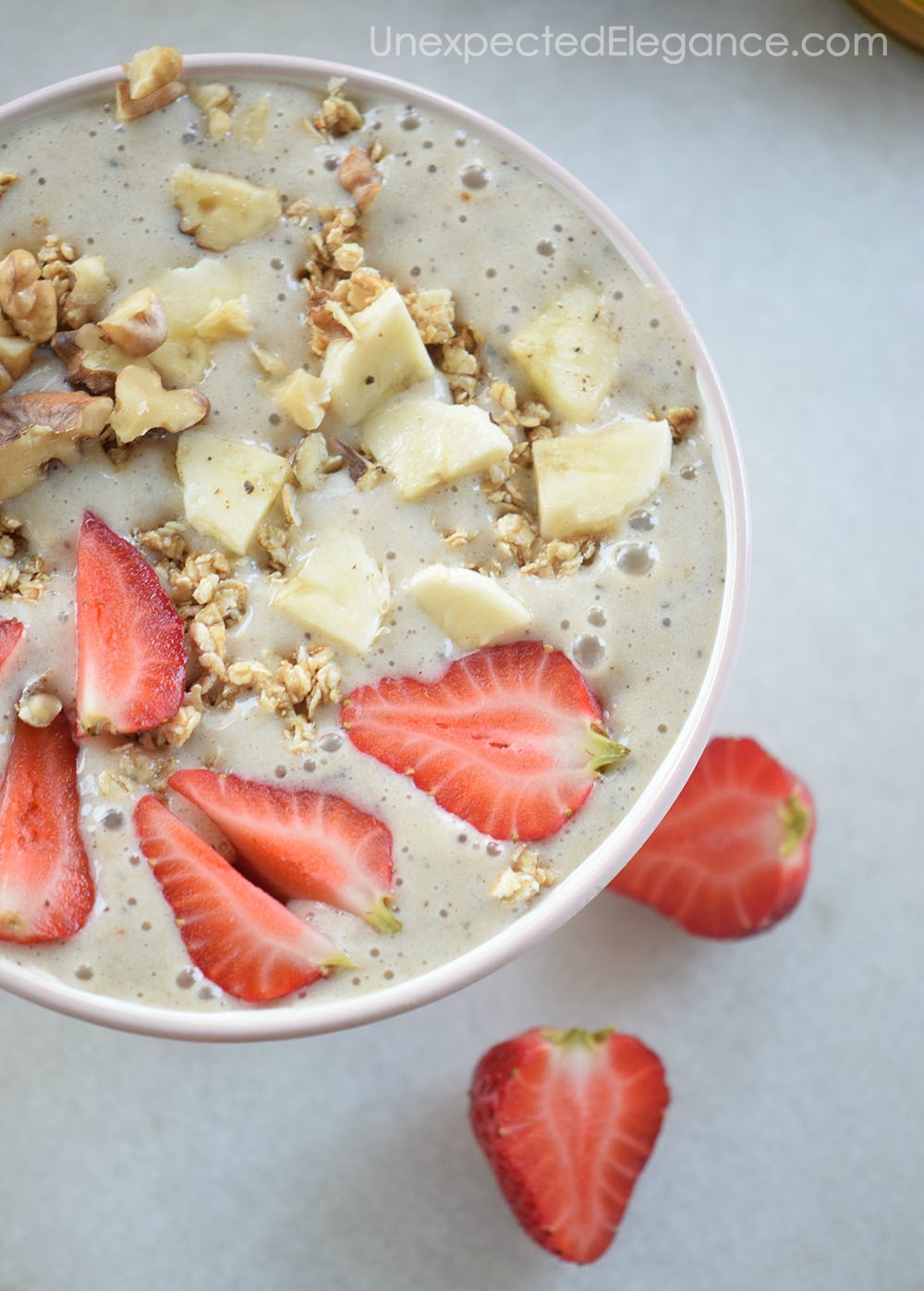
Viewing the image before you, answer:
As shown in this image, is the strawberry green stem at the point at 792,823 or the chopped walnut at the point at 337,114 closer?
the chopped walnut at the point at 337,114

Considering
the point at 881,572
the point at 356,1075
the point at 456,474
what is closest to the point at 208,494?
the point at 456,474

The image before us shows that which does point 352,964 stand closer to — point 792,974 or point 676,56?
point 792,974

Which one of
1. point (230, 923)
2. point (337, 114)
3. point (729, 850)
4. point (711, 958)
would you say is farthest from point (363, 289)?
point (711, 958)

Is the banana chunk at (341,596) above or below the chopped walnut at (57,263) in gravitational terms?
below

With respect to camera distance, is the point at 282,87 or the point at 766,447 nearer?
the point at 282,87

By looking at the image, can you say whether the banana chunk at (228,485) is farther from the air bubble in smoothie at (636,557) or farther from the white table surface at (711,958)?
the white table surface at (711,958)

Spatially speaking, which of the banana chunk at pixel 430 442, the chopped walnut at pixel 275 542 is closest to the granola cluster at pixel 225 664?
the chopped walnut at pixel 275 542

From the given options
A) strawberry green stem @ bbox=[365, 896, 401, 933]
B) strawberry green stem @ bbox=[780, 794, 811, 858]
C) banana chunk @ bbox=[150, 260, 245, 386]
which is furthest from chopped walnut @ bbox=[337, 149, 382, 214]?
strawberry green stem @ bbox=[780, 794, 811, 858]
